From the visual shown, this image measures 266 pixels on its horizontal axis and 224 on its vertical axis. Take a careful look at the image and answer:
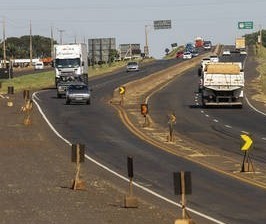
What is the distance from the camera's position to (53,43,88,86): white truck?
69.9 metres

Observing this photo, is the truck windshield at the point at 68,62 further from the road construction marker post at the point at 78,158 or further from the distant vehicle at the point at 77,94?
the road construction marker post at the point at 78,158

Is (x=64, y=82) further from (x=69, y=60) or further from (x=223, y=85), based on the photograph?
(x=223, y=85)

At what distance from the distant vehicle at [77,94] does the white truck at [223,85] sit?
8978 mm

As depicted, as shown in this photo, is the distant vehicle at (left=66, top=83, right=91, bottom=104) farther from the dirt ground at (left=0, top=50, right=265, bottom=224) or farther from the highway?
the dirt ground at (left=0, top=50, right=265, bottom=224)

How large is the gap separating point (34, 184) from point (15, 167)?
428 centimetres

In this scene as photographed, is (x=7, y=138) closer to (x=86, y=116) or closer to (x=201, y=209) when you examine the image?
(x=86, y=116)

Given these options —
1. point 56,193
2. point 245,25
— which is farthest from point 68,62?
point 245,25

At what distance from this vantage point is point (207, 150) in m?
33.4

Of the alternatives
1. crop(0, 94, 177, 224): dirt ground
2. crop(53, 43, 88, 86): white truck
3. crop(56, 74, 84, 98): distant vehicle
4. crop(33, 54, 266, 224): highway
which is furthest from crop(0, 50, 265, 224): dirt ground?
crop(53, 43, 88, 86): white truck

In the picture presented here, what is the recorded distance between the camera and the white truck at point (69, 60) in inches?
2751

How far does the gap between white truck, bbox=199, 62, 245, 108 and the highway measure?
1.02 meters

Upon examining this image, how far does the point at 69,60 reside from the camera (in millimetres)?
70500

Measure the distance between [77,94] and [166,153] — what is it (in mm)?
27499

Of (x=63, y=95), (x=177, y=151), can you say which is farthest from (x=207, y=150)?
(x=63, y=95)
